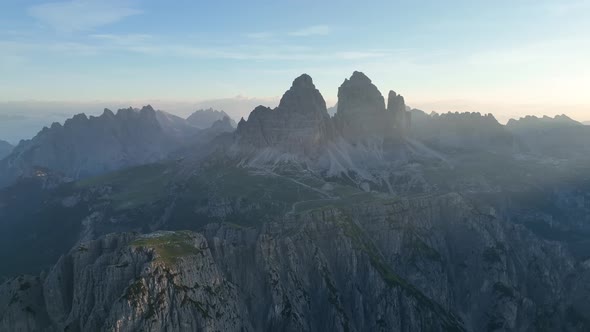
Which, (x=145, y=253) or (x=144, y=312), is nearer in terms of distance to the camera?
(x=144, y=312)

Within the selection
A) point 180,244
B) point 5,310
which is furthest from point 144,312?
point 5,310

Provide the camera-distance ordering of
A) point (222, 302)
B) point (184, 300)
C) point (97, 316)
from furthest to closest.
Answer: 1. point (222, 302)
2. point (184, 300)
3. point (97, 316)

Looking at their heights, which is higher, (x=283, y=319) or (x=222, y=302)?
(x=222, y=302)

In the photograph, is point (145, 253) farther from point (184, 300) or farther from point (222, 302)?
point (222, 302)

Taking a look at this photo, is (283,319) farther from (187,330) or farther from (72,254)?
(72,254)

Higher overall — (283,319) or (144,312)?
(144,312)

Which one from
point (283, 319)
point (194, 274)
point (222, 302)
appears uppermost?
point (194, 274)

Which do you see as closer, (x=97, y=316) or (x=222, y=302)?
(x=97, y=316)

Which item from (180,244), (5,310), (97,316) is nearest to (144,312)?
(97,316)

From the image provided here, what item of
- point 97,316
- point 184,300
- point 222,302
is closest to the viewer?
point 97,316
